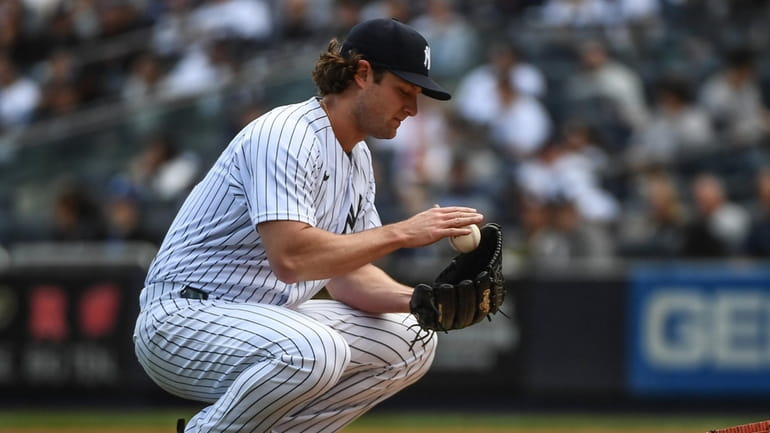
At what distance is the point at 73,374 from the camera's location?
388 inches

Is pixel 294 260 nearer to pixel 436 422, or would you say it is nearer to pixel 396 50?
pixel 396 50

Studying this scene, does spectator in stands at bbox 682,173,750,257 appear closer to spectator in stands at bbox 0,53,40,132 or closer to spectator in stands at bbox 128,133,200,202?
spectator in stands at bbox 128,133,200,202

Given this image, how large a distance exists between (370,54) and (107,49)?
931 cm

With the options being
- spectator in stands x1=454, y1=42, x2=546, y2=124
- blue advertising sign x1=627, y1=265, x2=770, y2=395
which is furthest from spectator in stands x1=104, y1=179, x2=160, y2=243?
blue advertising sign x1=627, y1=265, x2=770, y2=395

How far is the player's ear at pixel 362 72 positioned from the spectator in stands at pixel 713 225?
5.90m

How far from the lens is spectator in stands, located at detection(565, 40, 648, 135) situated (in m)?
11.4

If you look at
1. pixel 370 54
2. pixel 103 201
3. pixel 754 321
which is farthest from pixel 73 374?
pixel 370 54

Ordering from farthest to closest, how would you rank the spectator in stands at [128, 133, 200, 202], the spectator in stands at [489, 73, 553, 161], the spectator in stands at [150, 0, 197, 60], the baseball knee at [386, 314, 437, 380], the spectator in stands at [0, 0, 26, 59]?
the spectator in stands at [0, 0, 26, 59], the spectator in stands at [150, 0, 197, 60], the spectator in stands at [489, 73, 553, 161], the spectator in stands at [128, 133, 200, 202], the baseball knee at [386, 314, 437, 380]

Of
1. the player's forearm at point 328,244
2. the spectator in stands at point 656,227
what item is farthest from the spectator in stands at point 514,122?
the player's forearm at point 328,244

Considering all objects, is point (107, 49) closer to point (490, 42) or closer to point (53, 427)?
point (490, 42)

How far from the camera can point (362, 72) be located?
4562mm

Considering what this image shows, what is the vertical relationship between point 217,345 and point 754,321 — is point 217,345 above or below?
above

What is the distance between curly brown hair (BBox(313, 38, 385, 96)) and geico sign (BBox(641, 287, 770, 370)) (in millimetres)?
5756

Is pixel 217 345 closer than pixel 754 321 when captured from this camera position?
Yes
